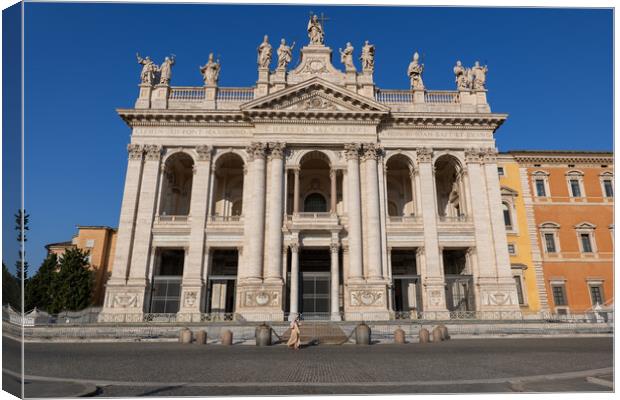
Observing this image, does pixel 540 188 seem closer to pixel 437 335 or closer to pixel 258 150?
pixel 437 335

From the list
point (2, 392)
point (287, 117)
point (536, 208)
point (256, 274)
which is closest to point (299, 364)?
point (2, 392)

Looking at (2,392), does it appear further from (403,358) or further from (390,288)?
(390,288)

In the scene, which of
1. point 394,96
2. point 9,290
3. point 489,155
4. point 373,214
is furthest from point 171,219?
point 9,290

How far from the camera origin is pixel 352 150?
28172 mm

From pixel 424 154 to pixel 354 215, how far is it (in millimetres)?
6640

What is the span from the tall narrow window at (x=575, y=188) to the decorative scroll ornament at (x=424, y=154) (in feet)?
50.6

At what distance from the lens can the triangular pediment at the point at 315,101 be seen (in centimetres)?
2833

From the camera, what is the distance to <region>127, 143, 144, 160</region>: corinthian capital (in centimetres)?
2819

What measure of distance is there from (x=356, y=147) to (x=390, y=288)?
9.33 m

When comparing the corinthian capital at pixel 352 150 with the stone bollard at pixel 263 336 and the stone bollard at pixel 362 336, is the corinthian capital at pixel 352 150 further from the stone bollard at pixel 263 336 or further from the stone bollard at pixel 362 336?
the stone bollard at pixel 263 336

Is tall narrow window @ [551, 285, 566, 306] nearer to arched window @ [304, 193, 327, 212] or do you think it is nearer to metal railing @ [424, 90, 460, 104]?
metal railing @ [424, 90, 460, 104]

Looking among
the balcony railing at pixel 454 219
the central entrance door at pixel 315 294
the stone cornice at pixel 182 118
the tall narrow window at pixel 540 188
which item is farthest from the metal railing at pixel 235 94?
the tall narrow window at pixel 540 188

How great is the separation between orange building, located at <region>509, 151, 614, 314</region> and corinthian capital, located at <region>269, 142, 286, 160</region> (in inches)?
834

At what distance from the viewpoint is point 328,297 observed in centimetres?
2641
